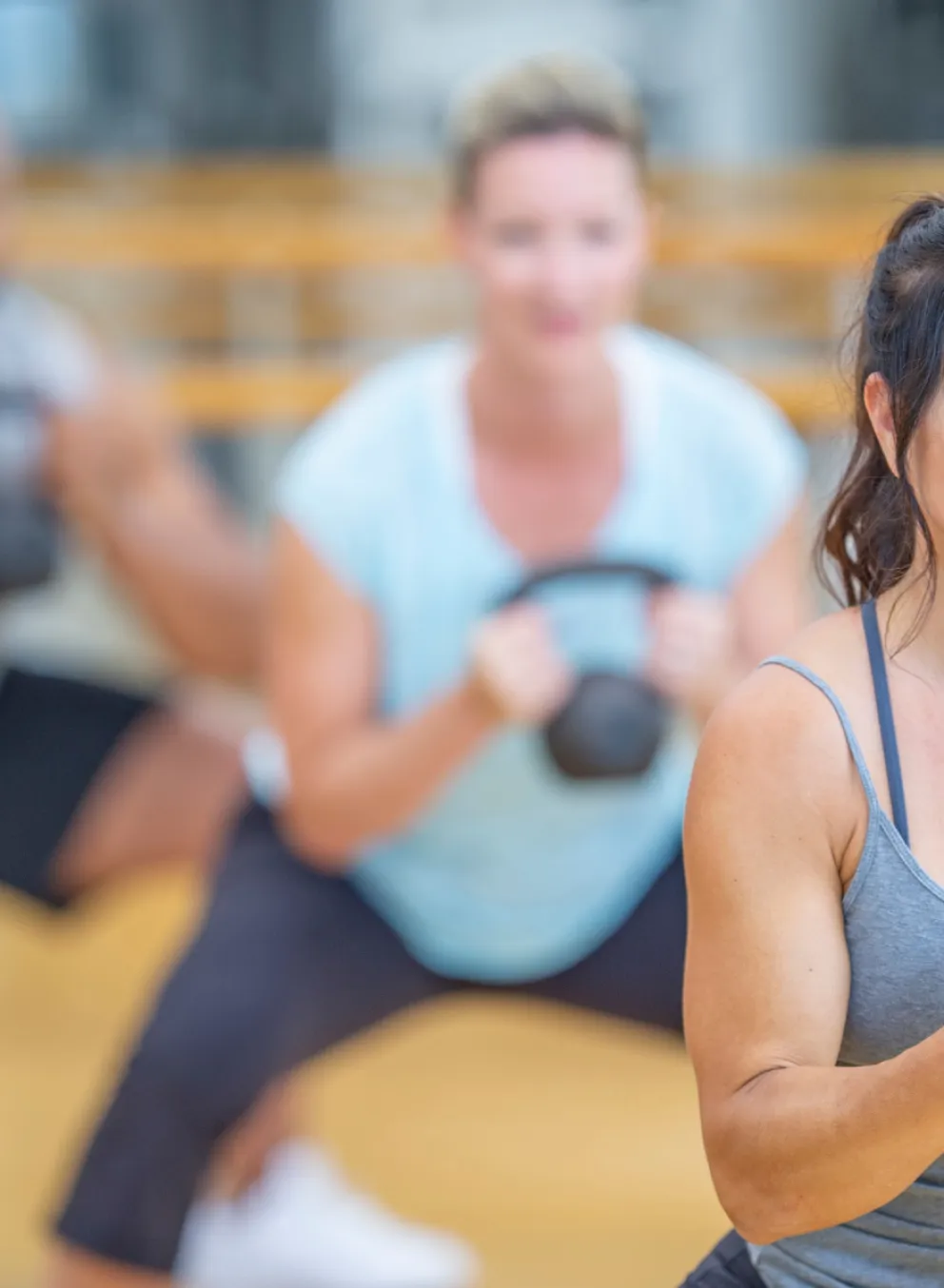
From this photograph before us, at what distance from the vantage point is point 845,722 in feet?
2.77

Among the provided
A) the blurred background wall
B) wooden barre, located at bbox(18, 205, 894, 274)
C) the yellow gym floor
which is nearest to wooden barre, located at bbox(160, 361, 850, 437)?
wooden barre, located at bbox(18, 205, 894, 274)

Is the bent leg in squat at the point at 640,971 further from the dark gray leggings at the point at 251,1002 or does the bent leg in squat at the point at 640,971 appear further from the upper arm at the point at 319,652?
the upper arm at the point at 319,652

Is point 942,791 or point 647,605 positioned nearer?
point 942,791

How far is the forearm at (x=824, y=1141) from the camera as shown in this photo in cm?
76

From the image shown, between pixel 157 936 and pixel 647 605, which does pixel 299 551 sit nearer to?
pixel 647 605

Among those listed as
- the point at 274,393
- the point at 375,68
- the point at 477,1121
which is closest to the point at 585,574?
the point at 477,1121

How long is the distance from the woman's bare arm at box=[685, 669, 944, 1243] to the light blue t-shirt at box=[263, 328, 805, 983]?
2.65 feet

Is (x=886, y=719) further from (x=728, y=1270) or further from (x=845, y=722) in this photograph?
(x=728, y=1270)

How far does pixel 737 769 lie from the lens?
0.84m

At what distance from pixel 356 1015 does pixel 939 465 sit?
1.00 metres

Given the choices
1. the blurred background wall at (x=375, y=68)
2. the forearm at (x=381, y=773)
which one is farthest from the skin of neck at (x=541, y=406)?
the blurred background wall at (x=375, y=68)

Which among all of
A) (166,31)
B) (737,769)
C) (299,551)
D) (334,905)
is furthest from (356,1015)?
(166,31)

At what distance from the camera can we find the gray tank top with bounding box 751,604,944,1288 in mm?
830

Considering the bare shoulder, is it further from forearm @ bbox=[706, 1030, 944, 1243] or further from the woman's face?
the woman's face
